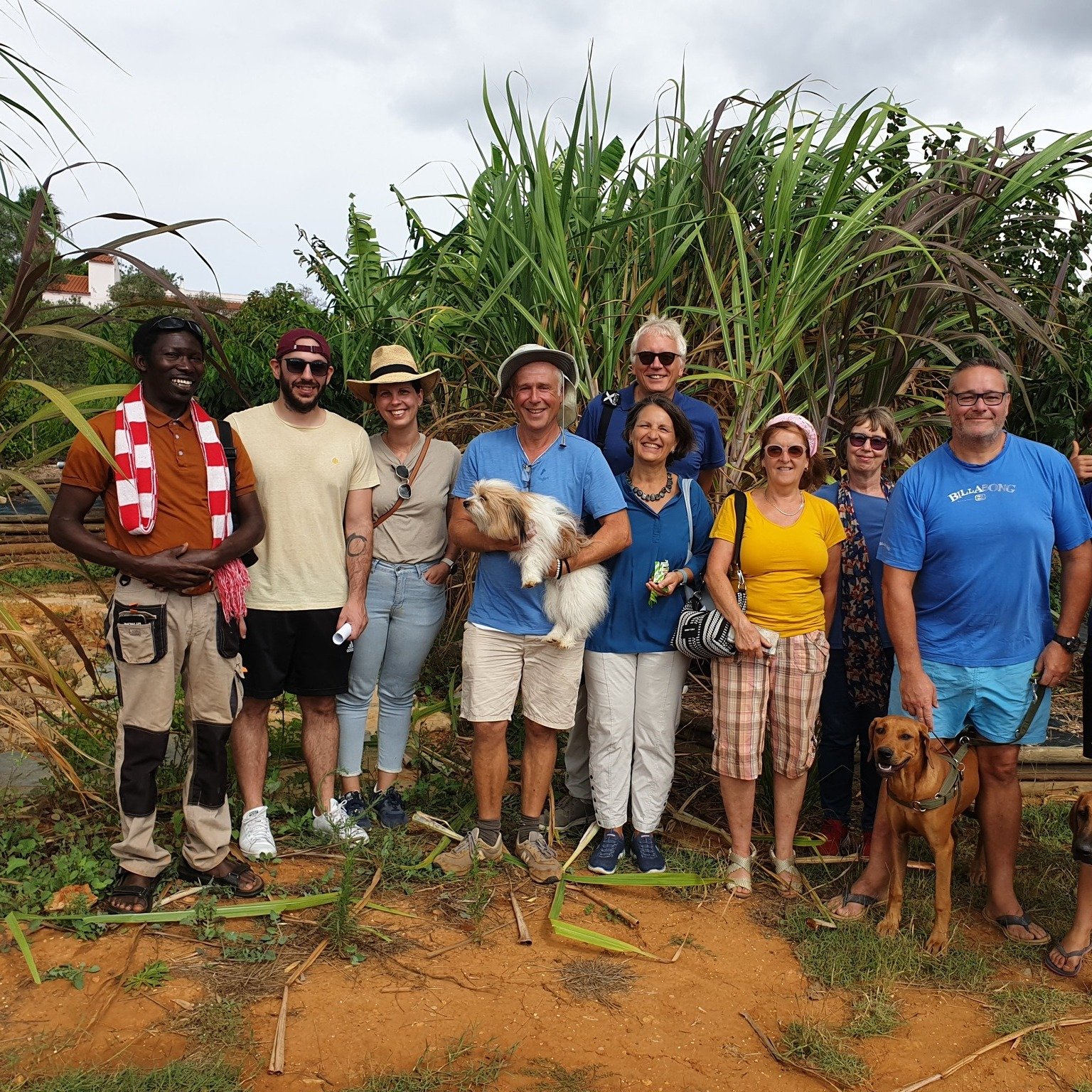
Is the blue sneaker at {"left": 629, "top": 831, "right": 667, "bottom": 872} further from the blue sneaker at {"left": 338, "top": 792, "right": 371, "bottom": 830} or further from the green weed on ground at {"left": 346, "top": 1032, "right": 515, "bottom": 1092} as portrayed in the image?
the green weed on ground at {"left": 346, "top": 1032, "right": 515, "bottom": 1092}

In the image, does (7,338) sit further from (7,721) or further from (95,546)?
(7,721)

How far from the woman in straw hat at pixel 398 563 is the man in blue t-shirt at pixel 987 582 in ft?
6.02

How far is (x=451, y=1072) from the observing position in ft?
8.52

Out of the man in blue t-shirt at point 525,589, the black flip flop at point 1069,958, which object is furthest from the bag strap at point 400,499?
the black flip flop at point 1069,958

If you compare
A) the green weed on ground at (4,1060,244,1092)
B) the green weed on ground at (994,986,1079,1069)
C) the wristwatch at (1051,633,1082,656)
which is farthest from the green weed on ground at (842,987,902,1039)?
the green weed on ground at (4,1060,244,1092)

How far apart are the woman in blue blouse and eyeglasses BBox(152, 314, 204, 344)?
65.8 inches

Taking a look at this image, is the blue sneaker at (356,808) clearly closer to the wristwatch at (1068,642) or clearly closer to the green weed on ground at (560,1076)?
the green weed on ground at (560,1076)

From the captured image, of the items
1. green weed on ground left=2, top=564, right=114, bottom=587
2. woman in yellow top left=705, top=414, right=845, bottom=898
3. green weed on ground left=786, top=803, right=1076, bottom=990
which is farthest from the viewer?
green weed on ground left=2, top=564, right=114, bottom=587

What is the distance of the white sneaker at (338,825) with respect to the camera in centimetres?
390

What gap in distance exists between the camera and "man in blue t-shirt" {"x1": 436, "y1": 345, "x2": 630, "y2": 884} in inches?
147

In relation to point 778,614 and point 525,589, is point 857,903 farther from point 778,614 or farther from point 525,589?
point 525,589

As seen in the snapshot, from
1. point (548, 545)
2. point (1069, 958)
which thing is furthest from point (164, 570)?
point (1069, 958)

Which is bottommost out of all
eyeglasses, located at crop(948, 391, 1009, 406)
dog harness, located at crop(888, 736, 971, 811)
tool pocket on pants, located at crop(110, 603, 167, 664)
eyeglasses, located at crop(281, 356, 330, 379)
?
dog harness, located at crop(888, 736, 971, 811)

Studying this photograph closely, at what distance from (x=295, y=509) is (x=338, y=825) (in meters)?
1.30
